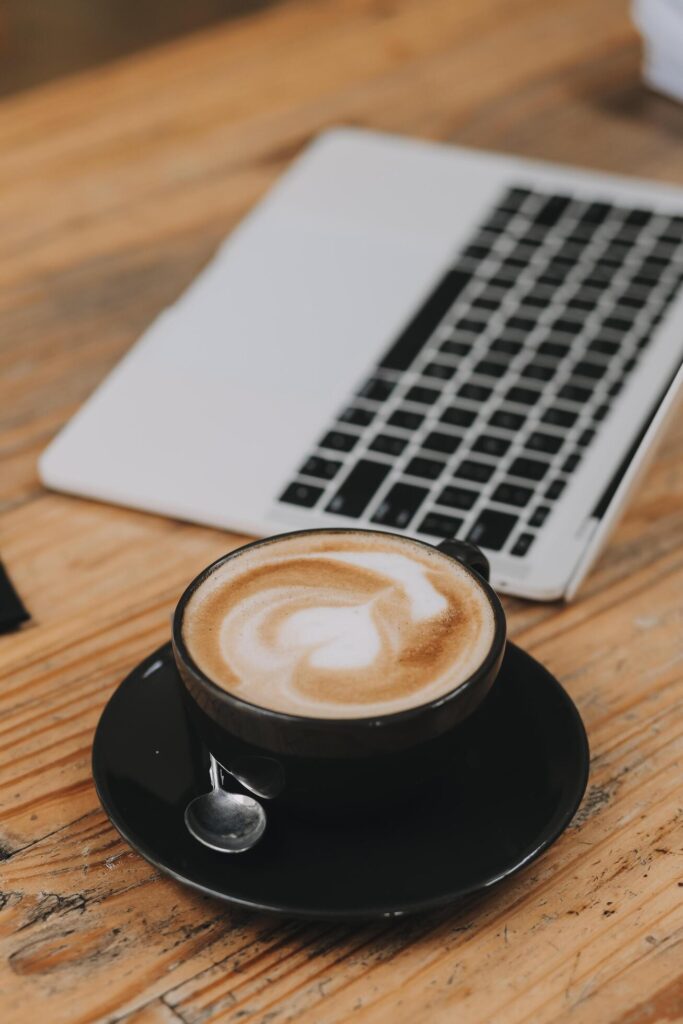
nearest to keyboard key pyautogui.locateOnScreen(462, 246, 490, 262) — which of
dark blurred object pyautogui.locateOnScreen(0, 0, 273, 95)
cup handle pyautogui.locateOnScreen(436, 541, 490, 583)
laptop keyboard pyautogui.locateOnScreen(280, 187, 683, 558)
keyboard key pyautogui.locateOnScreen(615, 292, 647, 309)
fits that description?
laptop keyboard pyautogui.locateOnScreen(280, 187, 683, 558)

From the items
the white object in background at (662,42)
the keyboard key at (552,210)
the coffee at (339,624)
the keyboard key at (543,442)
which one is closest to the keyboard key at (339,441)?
the keyboard key at (543,442)

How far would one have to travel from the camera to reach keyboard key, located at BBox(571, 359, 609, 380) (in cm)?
86

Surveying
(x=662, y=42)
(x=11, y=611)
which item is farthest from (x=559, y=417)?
(x=662, y=42)

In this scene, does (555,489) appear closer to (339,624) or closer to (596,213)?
(339,624)

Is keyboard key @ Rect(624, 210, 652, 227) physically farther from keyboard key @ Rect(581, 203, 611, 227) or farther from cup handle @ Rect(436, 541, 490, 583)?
cup handle @ Rect(436, 541, 490, 583)

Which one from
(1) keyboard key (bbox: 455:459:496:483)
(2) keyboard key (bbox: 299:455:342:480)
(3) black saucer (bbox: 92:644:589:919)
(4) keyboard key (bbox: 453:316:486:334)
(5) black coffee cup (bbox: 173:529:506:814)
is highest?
(5) black coffee cup (bbox: 173:529:506:814)

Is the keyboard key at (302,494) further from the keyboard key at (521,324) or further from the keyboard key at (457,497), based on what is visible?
the keyboard key at (521,324)

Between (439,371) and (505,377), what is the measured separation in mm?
43

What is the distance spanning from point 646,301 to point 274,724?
551mm

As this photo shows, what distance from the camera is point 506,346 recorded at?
0.88m

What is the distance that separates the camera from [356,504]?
0.75 meters

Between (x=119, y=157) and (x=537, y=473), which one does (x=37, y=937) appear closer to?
(x=537, y=473)

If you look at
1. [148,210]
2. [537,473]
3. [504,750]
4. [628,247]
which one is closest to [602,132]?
[628,247]

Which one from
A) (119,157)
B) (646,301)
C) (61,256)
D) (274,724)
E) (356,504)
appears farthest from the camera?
(119,157)
